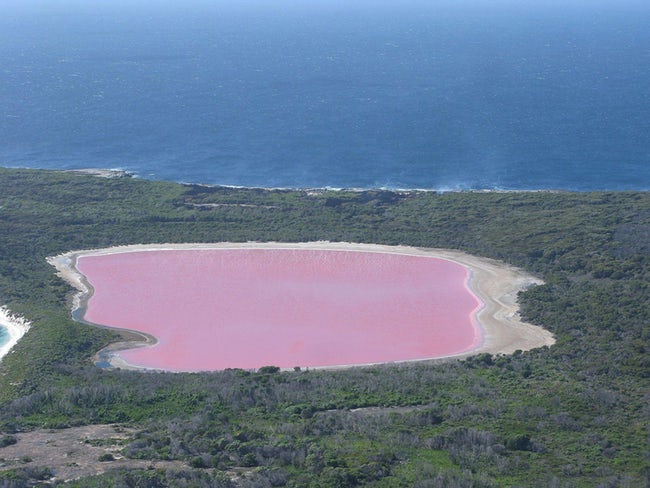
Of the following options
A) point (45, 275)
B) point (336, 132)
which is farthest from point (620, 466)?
point (336, 132)

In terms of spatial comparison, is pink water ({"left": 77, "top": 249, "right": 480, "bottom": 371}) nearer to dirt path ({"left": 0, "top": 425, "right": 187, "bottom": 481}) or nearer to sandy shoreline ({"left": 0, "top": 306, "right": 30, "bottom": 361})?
sandy shoreline ({"left": 0, "top": 306, "right": 30, "bottom": 361})

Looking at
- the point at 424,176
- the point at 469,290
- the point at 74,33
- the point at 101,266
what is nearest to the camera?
the point at 469,290

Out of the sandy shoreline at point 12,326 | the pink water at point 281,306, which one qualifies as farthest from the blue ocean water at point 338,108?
the sandy shoreline at point 12,326

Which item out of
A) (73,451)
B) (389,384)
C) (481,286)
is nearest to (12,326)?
(73,451)

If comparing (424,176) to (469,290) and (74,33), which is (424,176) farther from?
(74,33)

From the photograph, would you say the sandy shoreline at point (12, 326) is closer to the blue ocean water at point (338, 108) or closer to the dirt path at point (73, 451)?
the dirt path at point (73, 451)
